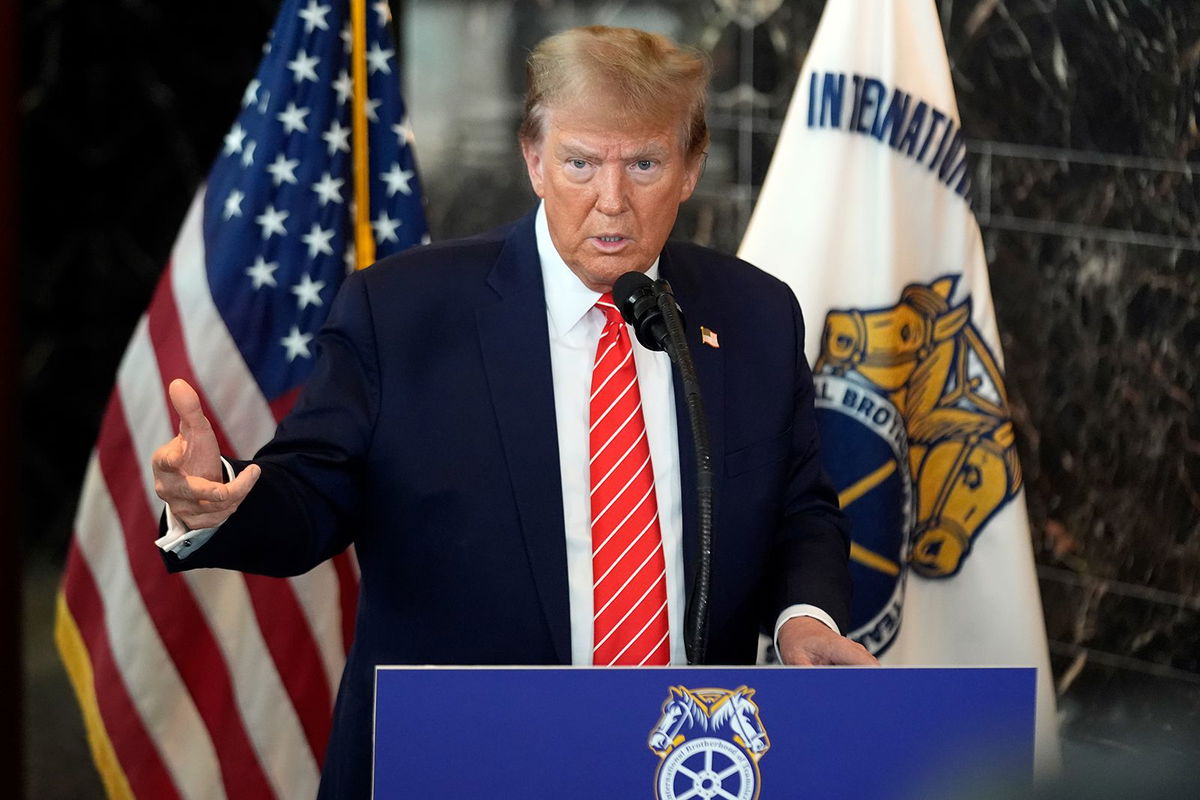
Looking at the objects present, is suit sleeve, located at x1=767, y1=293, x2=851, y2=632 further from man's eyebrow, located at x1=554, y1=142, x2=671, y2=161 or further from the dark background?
the dark background

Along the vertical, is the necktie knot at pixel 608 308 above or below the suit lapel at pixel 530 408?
above

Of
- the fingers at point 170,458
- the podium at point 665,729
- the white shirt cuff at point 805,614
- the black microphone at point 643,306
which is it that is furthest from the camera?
the white shirt cuff at point 805,614

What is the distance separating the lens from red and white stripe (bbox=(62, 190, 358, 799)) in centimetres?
308

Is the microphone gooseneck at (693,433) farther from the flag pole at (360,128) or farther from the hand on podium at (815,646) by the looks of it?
the flag pole at (360,128)

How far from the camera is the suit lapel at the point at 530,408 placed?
6.75ft

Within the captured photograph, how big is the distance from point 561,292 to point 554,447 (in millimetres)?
233

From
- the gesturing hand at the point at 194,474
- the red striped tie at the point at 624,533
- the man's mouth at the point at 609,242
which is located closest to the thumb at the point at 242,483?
the gesturing hand at the point at 194,474

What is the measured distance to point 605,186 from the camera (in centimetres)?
212

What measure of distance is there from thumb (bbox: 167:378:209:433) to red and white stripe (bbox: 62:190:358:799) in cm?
134

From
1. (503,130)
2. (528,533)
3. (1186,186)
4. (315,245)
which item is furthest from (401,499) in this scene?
(503,130)

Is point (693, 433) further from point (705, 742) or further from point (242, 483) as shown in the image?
Answer: point (242, 483)

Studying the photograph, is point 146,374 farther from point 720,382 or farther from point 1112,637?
point 1112,637

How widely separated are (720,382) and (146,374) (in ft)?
4.58

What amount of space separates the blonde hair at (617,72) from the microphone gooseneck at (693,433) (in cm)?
37
